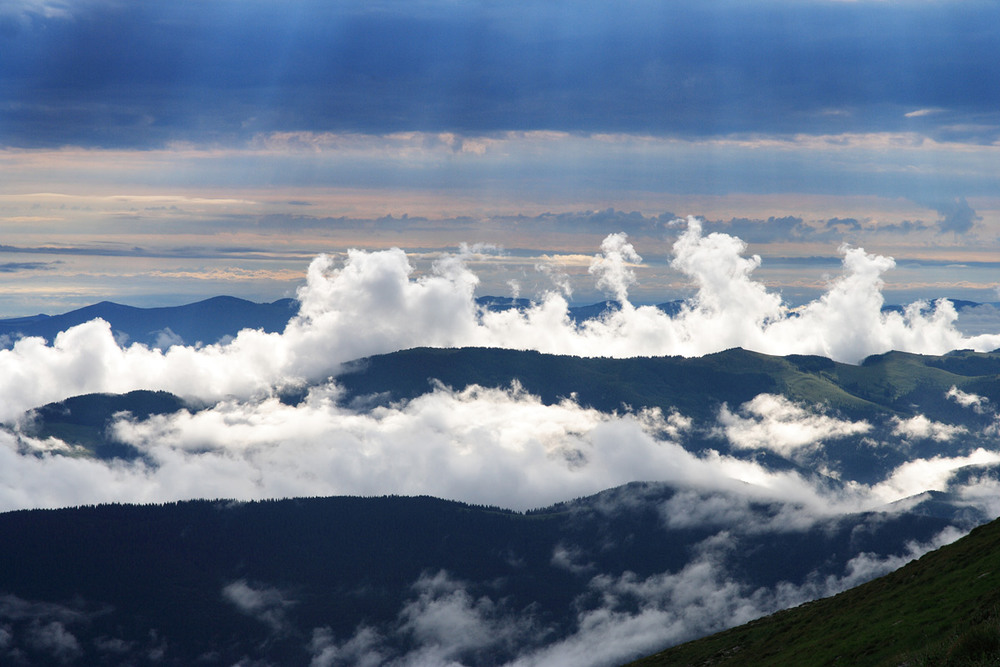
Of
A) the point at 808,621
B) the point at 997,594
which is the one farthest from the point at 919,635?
the point at 808,621

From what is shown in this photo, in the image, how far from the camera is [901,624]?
81812mm

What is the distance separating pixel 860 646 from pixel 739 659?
28.8 meters

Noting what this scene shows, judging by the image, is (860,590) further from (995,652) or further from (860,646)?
(995,652)

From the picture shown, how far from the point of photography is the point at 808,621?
365 feet

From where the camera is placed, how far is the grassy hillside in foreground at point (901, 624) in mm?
55906

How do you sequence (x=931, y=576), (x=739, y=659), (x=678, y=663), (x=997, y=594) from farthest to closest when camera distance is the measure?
(x=678, y=663)
(x=739, y=659)
(x=931, y=576)
(x=997, y=594)

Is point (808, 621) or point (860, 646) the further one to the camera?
point (808, 621)

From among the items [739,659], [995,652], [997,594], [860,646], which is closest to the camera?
[995,652]

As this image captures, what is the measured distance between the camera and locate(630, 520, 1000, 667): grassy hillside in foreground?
5591cm

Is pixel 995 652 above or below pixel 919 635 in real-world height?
above

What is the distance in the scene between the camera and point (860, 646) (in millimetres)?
81375

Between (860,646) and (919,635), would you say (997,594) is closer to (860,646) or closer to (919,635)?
(919,635)

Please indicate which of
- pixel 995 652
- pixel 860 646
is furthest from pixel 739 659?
pixel 995 652

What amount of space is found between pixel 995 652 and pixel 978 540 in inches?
2453
